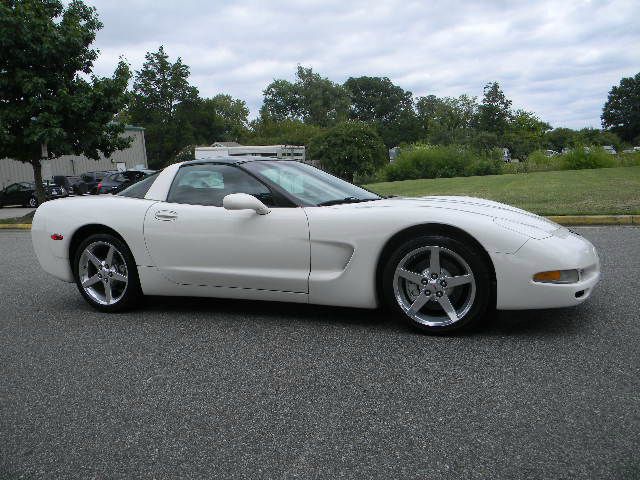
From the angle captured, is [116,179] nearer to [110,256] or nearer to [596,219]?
[596,219]

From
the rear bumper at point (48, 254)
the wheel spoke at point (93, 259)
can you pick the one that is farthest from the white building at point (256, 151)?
the wheel spoke at point (93, 259)

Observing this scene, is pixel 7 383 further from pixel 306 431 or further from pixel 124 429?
pixel 306 431

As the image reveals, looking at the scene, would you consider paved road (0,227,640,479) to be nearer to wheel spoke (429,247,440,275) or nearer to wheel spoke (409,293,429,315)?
wheel spoke (409,293,429,315)

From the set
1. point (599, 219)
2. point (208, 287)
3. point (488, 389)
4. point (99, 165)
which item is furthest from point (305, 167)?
point (99, 165)

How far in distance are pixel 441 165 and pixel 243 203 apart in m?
30.8

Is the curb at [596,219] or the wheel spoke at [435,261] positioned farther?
the curb at [596,219]

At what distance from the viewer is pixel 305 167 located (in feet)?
16.8

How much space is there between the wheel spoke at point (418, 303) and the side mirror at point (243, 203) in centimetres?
120

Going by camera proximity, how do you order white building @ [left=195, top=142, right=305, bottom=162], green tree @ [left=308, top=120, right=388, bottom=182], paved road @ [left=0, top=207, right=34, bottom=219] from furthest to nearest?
1. green tree @ [left=308, top=120, right=388, bottom=182]
2. white building @ [left=195, top=142, right=305, bottom=162]
3. paved road @ [left=0, top=207, right=34, bottom=219]

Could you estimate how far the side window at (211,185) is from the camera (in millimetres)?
4449

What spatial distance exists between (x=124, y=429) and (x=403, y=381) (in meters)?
1.37

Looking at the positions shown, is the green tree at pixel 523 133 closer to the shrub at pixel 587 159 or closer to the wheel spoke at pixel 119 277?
the shrub at pixel 587 159

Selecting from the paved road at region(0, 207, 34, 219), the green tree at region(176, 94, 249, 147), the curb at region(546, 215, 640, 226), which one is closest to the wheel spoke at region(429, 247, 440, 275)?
the curb at region(546, 215, 640, 226)

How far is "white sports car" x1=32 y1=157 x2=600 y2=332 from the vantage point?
3.67 meters
